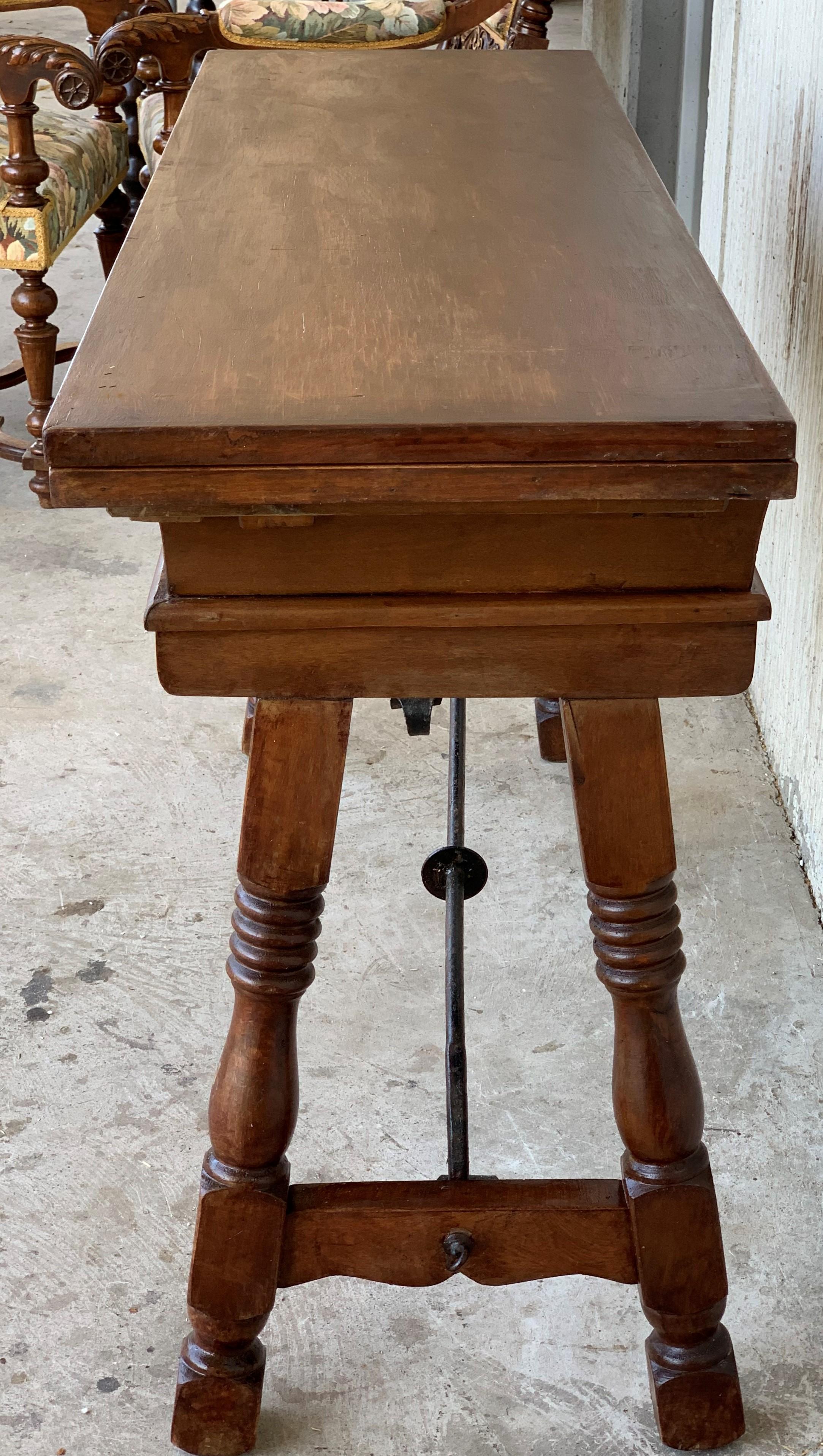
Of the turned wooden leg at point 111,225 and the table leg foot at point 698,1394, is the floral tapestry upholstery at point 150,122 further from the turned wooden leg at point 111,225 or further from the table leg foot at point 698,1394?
the table leg foot at point 698,1394

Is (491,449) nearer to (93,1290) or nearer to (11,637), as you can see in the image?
(93,1290)

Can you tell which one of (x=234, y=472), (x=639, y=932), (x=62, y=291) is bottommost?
(x=62, y=291)

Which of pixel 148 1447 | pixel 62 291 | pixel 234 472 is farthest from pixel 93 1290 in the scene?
pixel 62 291

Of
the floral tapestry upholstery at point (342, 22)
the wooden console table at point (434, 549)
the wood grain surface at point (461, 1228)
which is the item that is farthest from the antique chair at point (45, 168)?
the wood grain surface at point (461, 1228)

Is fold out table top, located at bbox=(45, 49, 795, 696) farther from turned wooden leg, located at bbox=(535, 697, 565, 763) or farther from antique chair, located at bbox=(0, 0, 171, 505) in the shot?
antique chair, located at bbox=(0, 0, 171, 505)

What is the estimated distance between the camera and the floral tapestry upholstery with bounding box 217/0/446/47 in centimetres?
279

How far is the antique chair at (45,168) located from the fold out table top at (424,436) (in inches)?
59.7

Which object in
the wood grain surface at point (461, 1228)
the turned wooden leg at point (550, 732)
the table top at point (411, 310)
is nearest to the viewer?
the table top at point (411, 310)

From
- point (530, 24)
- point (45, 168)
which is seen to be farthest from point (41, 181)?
point (530, 24)

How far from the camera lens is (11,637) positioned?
99.0 inches

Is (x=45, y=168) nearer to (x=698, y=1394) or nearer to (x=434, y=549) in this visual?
(x=434, y=549)

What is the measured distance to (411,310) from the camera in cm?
101

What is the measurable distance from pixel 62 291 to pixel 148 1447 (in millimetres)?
3717

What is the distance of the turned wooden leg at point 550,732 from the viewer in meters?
2.10
